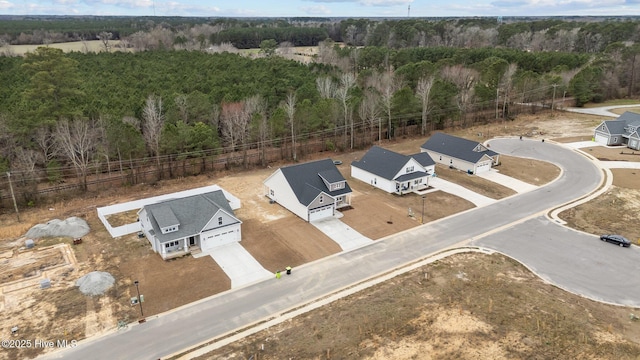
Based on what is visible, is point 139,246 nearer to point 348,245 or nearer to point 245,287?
point 245,287

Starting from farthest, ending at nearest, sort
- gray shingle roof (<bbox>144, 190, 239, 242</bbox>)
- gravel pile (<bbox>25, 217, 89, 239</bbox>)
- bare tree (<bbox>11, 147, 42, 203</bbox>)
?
bare tree (<bbox>11, 147, 42, 203</bbox>), gravel pile (<bbox>25, 217, 89, 239</bbox>), gray shingle roof (<bbox>144, 190, 239, 242</bbox>)

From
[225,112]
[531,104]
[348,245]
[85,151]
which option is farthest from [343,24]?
[348,245]

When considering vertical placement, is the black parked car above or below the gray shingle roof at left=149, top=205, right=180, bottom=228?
below

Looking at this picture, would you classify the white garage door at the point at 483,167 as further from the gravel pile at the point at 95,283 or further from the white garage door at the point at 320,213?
the gravel pile at the point at 95,283

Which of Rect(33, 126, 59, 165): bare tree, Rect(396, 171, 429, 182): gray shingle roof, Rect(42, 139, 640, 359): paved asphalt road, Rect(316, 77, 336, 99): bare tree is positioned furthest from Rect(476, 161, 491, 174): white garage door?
Rect(33, 126, 59, 165): bare tree

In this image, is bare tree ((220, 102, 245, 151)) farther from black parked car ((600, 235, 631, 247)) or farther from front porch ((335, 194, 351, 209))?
black parked car ((600, 235, 631, 247))

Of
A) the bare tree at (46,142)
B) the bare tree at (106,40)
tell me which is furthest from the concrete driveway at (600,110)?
the bare tree at (106,40)
